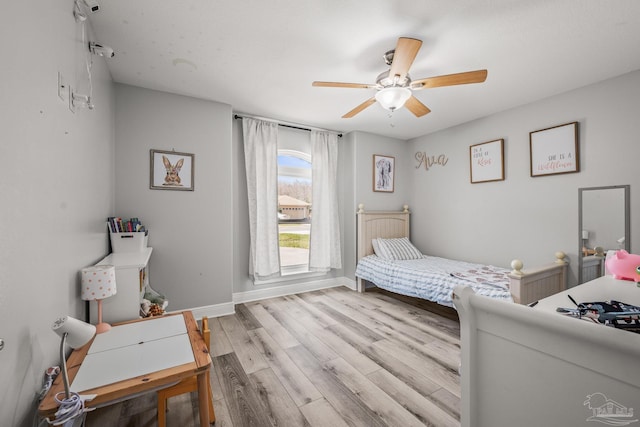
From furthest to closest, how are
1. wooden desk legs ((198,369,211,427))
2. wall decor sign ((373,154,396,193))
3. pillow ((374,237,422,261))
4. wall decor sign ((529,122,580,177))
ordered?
wall decor sign ((373,154,396,193)) → pillow ((374,237,422,261)) → wall decor sign ((529,122,580,177)) → wooden desk legs ((198,369,211,427))

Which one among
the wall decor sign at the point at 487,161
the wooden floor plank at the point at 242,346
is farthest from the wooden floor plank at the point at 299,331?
the wall decor sign at the point at 487,161

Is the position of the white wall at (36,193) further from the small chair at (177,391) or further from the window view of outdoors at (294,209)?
the window view of outdoors at (294,209)

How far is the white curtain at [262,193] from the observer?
337 centimetres

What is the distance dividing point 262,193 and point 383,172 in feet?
6.76

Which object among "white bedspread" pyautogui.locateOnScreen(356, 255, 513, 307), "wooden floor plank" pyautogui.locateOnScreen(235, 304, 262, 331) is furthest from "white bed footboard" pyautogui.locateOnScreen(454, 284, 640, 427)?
"wooden floor plank" pyautogui.locateOnScreen(235, 304, 262, 331)

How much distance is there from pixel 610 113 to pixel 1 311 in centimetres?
422

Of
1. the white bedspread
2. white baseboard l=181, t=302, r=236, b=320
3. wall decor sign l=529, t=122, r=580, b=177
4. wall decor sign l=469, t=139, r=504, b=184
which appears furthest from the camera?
wall decor sign l=469, t=139, r=504, b=184

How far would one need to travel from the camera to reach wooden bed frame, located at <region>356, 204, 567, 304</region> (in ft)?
6.98

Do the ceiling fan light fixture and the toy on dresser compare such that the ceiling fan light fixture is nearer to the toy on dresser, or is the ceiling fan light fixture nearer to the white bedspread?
the white bedspread

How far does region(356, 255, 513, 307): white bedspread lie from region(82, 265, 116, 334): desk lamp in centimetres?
279

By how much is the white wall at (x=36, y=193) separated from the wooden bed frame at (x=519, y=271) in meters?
2.88

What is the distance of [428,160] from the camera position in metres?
4.18

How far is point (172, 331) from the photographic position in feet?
4.72

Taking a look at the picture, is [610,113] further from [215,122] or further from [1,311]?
[1,311]
